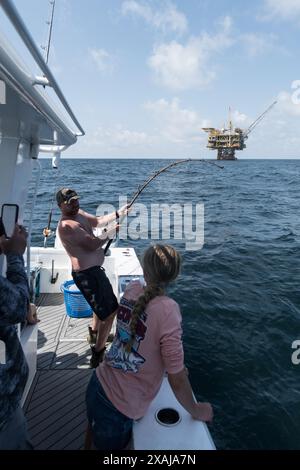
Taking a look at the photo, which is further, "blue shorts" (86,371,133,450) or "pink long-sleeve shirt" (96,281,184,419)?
"blue shorts" (86,371,133,450)

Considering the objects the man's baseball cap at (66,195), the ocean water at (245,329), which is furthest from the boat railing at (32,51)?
the ocean water at (245,329)

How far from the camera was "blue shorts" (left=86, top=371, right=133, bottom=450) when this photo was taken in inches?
73.0

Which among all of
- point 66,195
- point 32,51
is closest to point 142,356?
point 32,51

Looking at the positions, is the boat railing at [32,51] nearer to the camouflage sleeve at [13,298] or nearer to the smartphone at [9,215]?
the smartphone at [9,215]

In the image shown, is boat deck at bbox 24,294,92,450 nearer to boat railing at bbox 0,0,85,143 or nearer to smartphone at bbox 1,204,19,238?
smartphone at bbox 1,204,19,238

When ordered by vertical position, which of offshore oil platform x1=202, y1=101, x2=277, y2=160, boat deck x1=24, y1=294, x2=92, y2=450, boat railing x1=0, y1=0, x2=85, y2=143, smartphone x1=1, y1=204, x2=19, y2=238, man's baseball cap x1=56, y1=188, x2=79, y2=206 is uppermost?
offshore oil platform x1=202, y1=101, x2=277, y2=160

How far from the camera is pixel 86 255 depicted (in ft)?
11.6

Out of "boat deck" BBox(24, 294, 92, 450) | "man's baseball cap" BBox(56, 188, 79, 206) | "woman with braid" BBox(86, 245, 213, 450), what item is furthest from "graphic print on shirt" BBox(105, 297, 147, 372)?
"man's baseball cap" BBox(56, 188, 79, 206)

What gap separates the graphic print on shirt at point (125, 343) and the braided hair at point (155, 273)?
2 cm

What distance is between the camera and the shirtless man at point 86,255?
3.41 meters

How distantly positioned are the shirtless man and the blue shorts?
5.51ft

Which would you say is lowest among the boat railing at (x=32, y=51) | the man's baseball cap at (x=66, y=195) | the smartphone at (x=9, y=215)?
the smartphone at (x=9, y=215)
